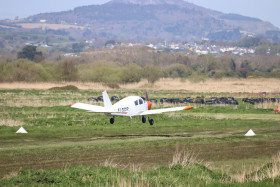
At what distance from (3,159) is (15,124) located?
13.8 metres

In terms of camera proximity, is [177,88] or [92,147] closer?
[92,147]

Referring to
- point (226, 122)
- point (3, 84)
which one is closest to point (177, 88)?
point (3, 84)

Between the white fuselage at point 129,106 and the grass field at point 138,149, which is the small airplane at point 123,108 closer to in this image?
the white fuselage at point 129,106

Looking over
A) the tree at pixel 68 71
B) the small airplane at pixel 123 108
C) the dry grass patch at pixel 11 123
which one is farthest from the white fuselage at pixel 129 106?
the tree at pixel 68 71

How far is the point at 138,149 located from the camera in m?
27.6

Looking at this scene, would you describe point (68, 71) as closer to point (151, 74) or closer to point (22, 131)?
point (151, 74)

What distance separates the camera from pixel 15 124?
37.4 m

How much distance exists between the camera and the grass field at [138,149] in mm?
17516

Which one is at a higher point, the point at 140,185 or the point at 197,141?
the point at 140,185

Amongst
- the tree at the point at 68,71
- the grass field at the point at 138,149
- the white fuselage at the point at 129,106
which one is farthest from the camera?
the tree at the point at 68,71

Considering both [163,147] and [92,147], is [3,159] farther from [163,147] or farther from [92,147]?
[163,147]

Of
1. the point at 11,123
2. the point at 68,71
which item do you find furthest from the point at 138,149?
the point at 68,71

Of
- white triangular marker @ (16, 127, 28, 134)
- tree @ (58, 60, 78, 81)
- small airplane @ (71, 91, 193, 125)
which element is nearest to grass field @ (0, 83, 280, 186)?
white triangular marker @ (16, 127, 28, 134)

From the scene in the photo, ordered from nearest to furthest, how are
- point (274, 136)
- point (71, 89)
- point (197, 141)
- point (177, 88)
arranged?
point (197, 141)
point (274, 136)
point (71, 89)
point (177, 88)
